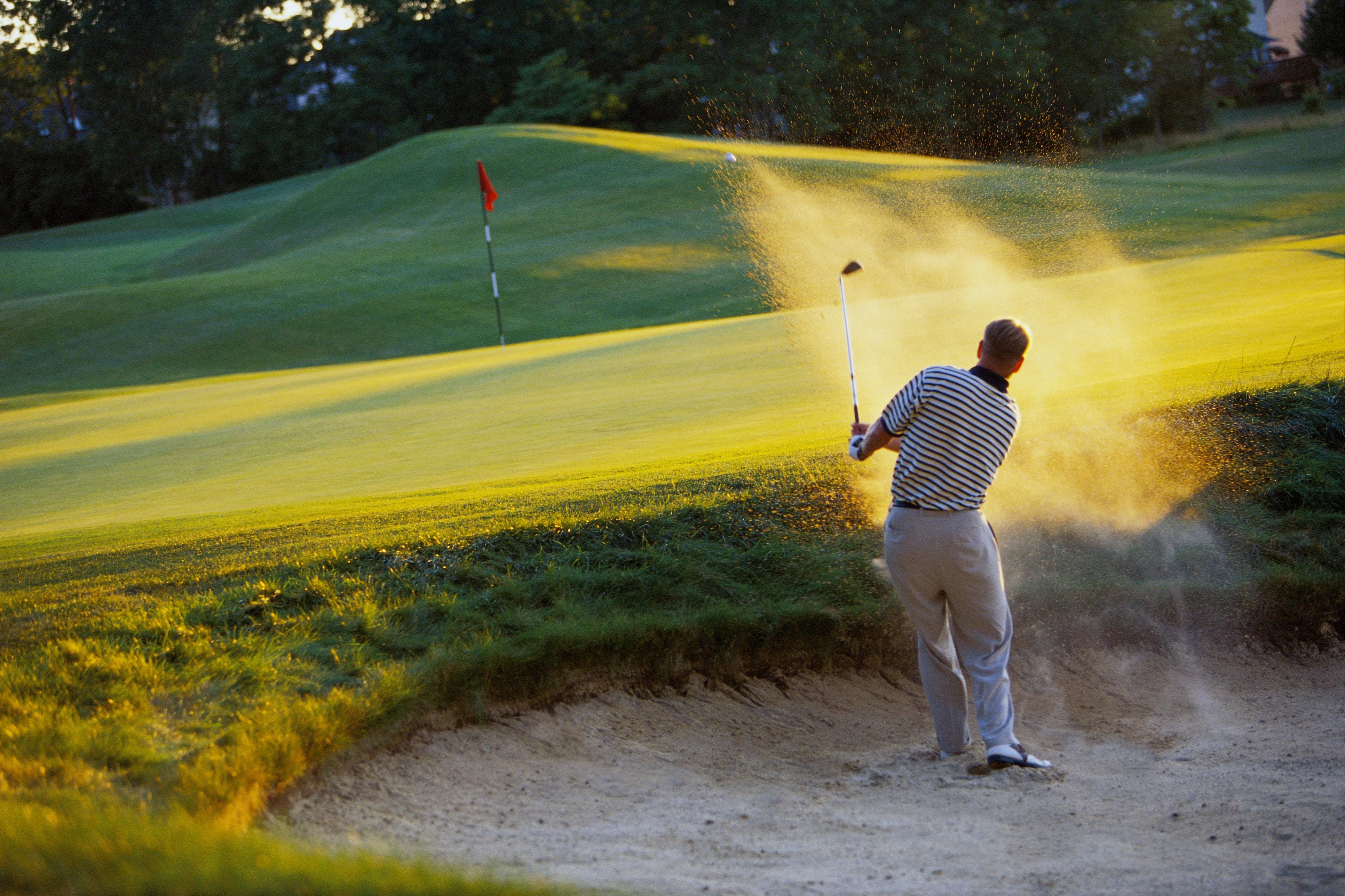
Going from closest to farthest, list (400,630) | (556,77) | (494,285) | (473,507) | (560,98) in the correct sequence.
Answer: (400,630), (473,507), (494,285), (556,77), (560,98)

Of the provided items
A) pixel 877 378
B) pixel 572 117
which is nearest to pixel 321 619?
pixel 877 378

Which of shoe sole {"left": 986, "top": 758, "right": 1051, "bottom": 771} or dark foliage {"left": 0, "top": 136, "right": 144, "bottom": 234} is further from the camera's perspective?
dark foliage {"left": 0, "top": 136, "right": 144, "bottom": 234}

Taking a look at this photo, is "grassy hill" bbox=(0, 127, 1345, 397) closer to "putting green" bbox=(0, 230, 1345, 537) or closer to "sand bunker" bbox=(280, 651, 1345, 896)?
"putting green" bbox=(0, 230, 1345, 537)

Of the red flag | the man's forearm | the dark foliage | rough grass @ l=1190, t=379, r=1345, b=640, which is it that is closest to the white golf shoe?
the man's forearm

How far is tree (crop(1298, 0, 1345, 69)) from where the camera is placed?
73250mm

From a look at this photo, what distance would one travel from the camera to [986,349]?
5.79 metres

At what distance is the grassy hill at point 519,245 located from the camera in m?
33.1

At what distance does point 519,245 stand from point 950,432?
1564 inches

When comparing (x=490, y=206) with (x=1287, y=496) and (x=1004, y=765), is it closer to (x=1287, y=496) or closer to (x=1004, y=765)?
(x=1287, y=496)

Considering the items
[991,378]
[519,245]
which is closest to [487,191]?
[519,245]

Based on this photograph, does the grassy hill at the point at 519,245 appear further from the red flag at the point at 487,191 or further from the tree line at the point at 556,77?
the tree line at the point at 556,77

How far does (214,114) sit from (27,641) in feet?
306

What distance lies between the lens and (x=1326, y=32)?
74.5m

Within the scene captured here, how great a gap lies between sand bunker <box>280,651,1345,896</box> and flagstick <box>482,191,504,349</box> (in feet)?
71.7
